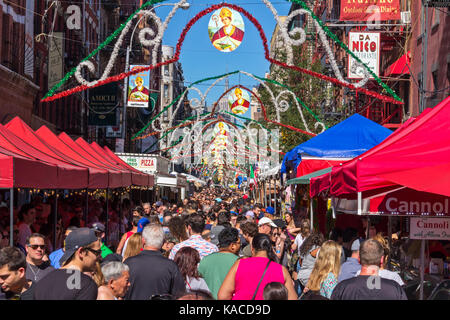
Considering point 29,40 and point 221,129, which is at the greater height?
point 29,40

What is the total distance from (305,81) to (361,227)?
28232mm

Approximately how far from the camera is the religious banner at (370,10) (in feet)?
89.5

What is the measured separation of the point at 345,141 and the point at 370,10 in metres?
12.4

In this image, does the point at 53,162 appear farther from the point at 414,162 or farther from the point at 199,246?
the point at 414,162

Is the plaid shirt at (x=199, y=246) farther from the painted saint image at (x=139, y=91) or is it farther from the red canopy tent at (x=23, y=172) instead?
the painted saint image at (x=139, y=91)

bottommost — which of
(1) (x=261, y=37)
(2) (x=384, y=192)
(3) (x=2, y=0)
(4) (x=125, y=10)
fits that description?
(2) (x=384, y=192)

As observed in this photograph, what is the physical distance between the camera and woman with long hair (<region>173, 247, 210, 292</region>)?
7699 mm

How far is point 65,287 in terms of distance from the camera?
18.3ft

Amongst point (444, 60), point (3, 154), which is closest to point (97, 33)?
point (444, 60)

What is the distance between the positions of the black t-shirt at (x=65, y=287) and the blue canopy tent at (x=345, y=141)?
1117 cm

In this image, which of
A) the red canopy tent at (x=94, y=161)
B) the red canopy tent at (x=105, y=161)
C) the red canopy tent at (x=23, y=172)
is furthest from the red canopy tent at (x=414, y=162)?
the red canopy tent at (x=105, y=161)

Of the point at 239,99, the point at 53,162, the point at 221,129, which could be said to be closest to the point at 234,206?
the point at 239,99
